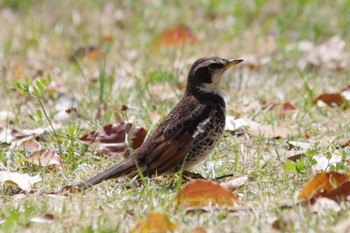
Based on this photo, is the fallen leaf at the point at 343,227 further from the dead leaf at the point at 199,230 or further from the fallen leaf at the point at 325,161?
the fallen leaf at the point at 325,161

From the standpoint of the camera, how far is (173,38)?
9383mm

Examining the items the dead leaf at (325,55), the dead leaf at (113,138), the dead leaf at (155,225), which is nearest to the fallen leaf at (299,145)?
the dead leaf at (113,138)

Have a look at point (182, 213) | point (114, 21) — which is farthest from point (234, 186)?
point (114, 21)

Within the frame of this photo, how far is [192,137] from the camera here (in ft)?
16.5

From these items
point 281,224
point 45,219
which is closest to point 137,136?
point 45,219

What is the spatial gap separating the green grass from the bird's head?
0.52m

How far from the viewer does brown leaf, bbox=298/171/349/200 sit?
169 inches

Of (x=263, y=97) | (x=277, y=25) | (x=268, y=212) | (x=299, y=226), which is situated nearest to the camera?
(x=299, y=226)

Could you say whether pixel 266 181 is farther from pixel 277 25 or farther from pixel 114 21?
pixel 114 21

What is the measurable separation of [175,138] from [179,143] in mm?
47

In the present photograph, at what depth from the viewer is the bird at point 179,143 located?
16.2 ft

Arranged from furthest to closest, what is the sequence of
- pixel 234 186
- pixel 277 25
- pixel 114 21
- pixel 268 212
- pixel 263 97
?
pixel 114 21, pixel 277 25, pixel 263 97, pixel 234 186, pixel 268 212

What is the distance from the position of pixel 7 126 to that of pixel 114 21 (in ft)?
14.0

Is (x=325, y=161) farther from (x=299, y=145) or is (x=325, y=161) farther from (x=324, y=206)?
(x=324, y=206)
